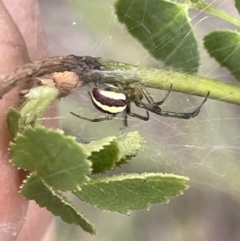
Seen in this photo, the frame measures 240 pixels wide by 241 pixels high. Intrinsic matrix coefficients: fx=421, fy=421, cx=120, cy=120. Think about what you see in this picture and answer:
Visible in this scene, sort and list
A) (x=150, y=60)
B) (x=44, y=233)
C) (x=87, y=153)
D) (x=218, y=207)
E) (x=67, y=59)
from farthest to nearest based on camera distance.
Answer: (x=218, y=207), (x=44, y=233), (x=150, y=60), (x=67, y=59), (x=87, y=153)

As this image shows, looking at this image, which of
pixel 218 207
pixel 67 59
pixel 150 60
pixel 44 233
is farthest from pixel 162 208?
pixel 67 59

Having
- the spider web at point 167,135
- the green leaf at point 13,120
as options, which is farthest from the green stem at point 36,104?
the spider web at point 167,135

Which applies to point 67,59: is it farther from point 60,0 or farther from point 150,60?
point 60,0

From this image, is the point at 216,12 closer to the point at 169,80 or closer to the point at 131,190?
the point at 169,80

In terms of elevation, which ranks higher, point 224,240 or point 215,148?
point 215,148

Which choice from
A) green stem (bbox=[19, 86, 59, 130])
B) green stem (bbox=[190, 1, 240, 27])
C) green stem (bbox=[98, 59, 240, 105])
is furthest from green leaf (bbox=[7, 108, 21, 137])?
green stem (bbox=[190, 1, 240, 27])

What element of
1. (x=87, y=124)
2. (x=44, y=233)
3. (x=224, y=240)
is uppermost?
(x=87, y=124)
